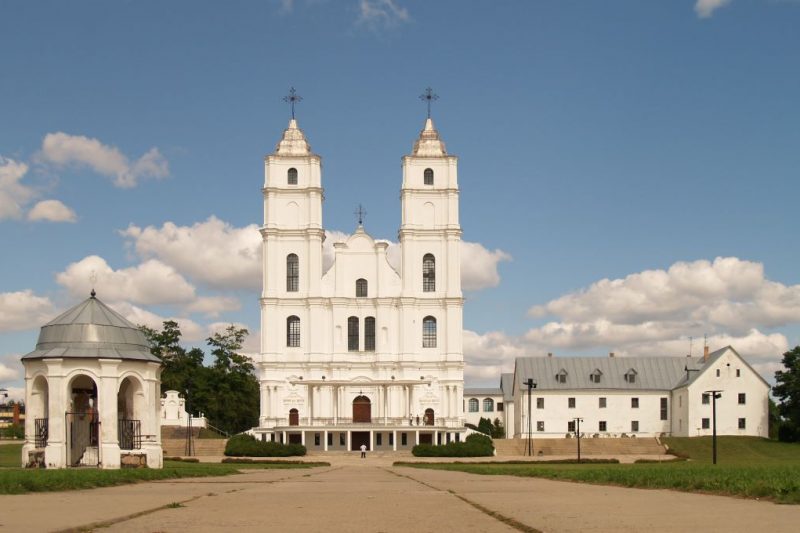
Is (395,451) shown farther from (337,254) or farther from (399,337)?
(337,254)

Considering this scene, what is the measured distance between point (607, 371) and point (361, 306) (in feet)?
75.5

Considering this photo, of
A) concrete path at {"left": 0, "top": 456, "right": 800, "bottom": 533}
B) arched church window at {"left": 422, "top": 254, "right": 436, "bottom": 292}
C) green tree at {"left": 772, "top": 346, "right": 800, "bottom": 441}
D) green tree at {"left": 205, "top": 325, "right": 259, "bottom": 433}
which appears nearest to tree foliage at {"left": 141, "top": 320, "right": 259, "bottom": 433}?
green tree at {"left": 205, "top": 325, "right": 259, "bottom": 433}

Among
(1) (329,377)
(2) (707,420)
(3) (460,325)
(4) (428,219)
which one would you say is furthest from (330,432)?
(2) (707,420)

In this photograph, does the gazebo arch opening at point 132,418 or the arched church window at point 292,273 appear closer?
the gazebo arch opening at point 132,418

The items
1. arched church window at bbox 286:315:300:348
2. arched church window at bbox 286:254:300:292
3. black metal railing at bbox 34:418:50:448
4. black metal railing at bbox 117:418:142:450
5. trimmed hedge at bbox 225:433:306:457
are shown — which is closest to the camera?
black metal railing at bbox 34:418:50:448

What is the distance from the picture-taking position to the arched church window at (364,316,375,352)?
83.4 metres

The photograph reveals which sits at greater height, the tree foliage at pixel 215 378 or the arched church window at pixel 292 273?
the arched church window at pixel 292 273

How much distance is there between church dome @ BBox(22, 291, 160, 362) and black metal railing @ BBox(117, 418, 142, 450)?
2.24 m

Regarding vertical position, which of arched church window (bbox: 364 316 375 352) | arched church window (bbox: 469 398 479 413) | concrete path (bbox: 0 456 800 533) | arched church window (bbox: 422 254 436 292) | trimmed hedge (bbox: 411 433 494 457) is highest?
arched church window (bbox: 422 254 436 292)

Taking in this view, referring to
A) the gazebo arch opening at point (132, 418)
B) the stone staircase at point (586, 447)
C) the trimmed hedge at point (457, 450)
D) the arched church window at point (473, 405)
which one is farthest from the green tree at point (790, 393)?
the gazebo arch opening at point (132, 418)

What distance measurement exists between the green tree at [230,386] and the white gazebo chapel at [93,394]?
56.1m

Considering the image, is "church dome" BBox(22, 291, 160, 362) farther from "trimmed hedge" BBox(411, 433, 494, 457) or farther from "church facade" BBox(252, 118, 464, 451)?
"church facade" BBox(252, 118, 464, 451)

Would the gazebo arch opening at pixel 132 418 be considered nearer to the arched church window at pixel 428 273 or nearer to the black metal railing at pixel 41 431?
the black metal railing at pixel 41 431

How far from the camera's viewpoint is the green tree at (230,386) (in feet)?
302
